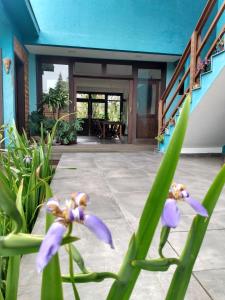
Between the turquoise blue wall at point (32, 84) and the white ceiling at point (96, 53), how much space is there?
0.24 metres

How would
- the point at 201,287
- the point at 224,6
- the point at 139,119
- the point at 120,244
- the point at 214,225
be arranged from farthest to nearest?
the point at 139,119 → the point at 224,6 → the point at 214,225 → the point at 120,244 → the point at 201,287

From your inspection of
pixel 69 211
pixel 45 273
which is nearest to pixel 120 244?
pixel 45 273

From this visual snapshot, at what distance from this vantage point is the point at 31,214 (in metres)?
1.80

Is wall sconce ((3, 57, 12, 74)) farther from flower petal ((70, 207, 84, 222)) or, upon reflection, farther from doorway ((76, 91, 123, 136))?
doorway ((76, 91, 123, 136))

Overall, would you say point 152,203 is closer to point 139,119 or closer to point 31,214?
point 31,214

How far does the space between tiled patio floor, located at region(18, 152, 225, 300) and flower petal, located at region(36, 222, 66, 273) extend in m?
0.79

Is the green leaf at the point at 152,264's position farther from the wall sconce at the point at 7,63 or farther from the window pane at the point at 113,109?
the window pane at the point at 113,109

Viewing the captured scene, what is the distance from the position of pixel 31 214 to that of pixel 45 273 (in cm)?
143

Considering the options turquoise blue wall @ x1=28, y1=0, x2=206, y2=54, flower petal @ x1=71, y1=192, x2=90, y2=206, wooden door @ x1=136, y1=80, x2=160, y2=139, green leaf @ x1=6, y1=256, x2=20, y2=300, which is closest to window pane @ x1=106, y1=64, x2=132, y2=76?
wooden door @ x1=136, y1=80, x2=160, y2=139

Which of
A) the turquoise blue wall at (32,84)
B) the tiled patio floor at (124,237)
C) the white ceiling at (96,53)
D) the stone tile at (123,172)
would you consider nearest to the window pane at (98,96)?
the white ceiling at (96,53)

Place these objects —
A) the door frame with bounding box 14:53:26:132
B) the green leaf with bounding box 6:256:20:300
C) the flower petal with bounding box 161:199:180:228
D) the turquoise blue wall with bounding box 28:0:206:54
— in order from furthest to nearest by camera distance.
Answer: the door frame with bounding box 14:53:26:132 < the turquoise blue wall with bounding box 28:0:206:54 < the green leaf with bounding box 6:256:20:300 < the flower petal with bounding box 161:199:180:228

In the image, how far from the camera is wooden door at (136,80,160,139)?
7268mm

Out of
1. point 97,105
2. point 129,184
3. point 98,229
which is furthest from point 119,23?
point 97,105

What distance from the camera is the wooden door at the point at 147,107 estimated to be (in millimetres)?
7268
